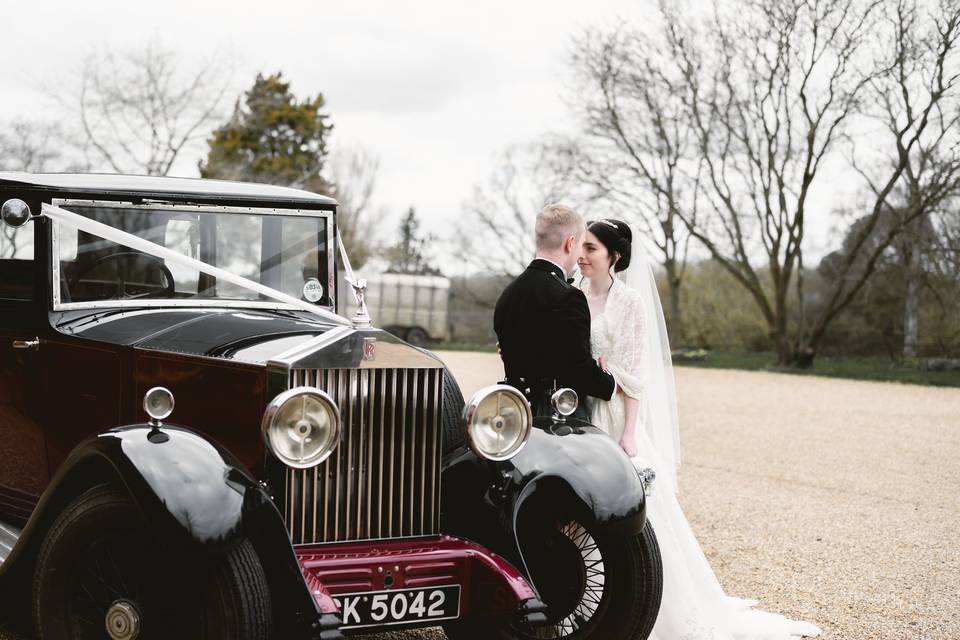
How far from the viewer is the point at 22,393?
157 inches

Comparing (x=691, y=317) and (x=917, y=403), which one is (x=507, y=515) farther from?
(x=691, y=317)

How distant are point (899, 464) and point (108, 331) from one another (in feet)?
27.3

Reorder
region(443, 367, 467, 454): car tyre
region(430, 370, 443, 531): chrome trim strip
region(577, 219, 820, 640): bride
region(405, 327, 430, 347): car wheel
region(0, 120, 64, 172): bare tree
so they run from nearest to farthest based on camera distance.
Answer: region(430, 370, 443, 531): chrome trim strip, region(443, 367, 467, 454): car tyre, region(577, 219, 820, 640): bride, region(0, 120, 64, 172): bare tree, region(405, 327, 430, 347): car wheel

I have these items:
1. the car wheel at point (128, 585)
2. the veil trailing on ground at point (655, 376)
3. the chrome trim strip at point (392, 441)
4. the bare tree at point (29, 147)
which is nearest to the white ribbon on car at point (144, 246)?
the chrome trim strip at point (392, 441)

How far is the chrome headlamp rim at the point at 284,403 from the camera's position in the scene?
2.87m

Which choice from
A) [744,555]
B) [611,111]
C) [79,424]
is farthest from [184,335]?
[611,111]

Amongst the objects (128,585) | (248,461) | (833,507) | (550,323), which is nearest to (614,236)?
(550,323)

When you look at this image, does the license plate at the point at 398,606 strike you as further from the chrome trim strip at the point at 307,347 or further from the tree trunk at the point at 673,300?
the tree trunk at the point at 673,300

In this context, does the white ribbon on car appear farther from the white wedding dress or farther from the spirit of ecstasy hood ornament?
the white wedding dress

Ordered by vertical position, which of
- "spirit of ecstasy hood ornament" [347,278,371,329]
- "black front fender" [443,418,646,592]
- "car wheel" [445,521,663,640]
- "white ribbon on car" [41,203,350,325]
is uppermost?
"white ribbon on car" [41,203,350,325]

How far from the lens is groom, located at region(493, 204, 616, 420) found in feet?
12.2

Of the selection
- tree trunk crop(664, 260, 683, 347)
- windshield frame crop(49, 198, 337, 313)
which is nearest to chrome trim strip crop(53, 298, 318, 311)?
windshield frame crop(49, 198, 337, 313)

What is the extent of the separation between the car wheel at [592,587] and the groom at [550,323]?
2.03 feet

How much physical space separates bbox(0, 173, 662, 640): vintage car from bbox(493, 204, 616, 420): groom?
16cm
